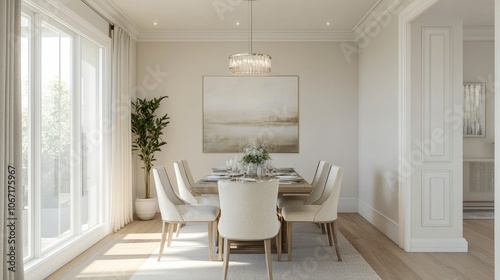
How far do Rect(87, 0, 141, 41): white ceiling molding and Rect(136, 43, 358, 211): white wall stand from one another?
0.38 m

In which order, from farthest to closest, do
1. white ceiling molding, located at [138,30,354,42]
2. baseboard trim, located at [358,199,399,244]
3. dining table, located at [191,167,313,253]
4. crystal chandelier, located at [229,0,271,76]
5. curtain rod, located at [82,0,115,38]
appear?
white ceiling molding, located at [138,30,354,42] → crystal chandelier, located at [229,0,271,76] → baseboard trim, located at [358,199,399,244] → curtain rod, located at [82,0,115,38] → dining table, located at [191,167,313,253]

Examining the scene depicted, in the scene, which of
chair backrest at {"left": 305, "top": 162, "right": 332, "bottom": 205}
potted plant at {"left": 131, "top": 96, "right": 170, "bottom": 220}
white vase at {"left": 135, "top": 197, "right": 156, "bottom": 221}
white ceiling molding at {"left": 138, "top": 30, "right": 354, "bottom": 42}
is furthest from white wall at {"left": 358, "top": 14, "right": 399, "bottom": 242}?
white vase at {"left": 135, "top": 197, "right": 156, "bottom": 221}

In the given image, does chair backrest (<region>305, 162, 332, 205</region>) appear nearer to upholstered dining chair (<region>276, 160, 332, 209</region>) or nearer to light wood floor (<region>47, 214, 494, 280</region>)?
upholstered dining chair (<region>276, 160, 332, 209</region>)

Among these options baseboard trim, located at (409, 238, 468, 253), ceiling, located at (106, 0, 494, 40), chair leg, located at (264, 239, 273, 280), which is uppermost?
ceiling, located at (106, 0, 494, 40)

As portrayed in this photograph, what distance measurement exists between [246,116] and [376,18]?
2543mm

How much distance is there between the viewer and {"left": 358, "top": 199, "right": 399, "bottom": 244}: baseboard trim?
4.93 meters

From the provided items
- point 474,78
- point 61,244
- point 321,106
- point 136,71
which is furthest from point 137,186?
point 474,78

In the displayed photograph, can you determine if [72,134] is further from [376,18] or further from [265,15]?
[376,18]

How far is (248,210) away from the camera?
135 inches

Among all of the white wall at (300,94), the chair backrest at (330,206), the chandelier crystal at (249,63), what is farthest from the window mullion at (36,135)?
the white wall at (300,94)

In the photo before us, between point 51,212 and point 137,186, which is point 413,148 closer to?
point 51,212

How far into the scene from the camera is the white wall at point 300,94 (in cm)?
681

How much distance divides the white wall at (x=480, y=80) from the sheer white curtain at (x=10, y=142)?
21.9 ft

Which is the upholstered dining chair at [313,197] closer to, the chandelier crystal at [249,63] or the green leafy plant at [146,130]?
the chandelier crystal at [249,63]
